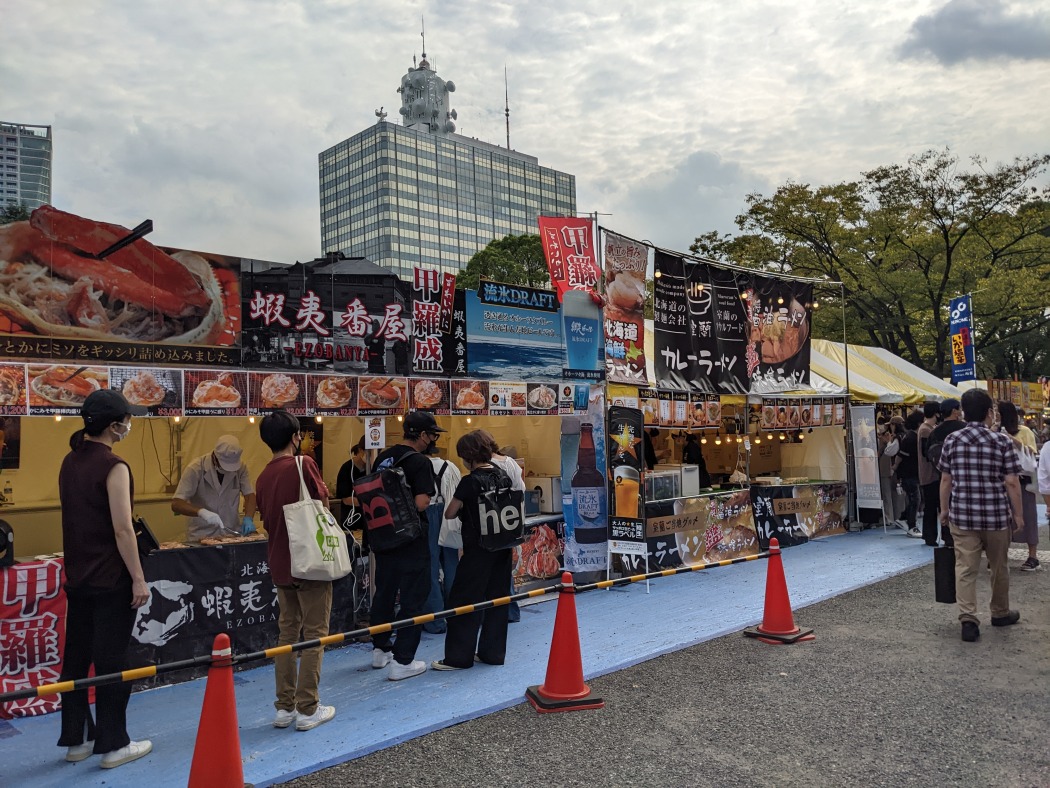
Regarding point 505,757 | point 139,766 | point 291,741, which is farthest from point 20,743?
point 505,757

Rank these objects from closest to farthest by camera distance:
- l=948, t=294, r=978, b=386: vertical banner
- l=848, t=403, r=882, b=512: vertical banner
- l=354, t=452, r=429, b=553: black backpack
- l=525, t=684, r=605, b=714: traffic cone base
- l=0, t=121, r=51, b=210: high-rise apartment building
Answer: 1. l=525, t=684, r=605, b=714: traffic cone base
2. l=354, t=452, r=429, b=553: black backpack
3. l=848, t=403, r=882, b=512: vertical banner
4. l=948, t=294, r=978, b=386: vertical banner
5. l=0, t=121, r=51, b=210: high-rise apartment building

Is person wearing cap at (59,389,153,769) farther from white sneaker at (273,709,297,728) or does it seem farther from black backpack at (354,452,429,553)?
black backpack at (354,452,429,553)

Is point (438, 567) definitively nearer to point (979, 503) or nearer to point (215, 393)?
point (215, 393)

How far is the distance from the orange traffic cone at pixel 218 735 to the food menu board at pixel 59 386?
8.76 ft

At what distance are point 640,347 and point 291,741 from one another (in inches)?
240

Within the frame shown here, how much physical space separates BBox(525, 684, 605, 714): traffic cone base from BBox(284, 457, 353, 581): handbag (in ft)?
5.01

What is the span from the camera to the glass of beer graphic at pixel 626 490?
8.48 m

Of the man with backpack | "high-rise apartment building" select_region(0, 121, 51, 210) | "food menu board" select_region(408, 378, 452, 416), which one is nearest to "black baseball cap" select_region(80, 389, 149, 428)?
"food menu board" select_region(408, 378, 452, 416)

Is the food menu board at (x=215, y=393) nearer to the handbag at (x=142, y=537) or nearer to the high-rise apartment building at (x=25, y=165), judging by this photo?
the handbag at (x=142, y=537)

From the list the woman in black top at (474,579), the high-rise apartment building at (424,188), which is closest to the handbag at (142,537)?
the woman in black top at (474,579)

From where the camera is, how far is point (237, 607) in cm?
585

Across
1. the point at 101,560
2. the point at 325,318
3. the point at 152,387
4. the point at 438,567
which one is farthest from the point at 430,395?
the point at 101,560

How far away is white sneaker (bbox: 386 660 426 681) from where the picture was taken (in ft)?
17.8

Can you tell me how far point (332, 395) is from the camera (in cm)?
674
